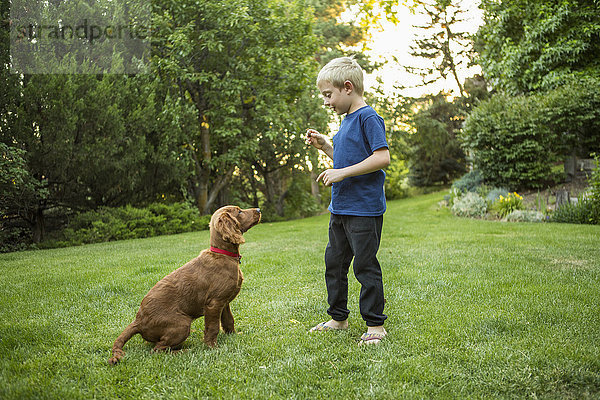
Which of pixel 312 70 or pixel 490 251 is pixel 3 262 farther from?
pixel 312 70

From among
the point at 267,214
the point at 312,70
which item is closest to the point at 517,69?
the point at 312,70

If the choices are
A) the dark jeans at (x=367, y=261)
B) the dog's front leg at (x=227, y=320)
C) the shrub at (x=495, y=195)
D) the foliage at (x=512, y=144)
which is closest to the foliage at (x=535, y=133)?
the foliage at (x=512, y=144)

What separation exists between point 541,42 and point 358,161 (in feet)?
49.3

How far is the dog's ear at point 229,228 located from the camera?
10.4ft

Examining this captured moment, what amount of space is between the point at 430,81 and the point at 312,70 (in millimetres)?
15334

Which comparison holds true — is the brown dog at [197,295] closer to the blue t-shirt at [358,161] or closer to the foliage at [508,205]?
the blue t-shirt at [358,161]

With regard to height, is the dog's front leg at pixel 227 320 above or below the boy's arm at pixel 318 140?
below

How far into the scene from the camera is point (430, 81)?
27.1 meters

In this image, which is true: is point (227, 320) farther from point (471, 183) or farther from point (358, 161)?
point (471, 183)

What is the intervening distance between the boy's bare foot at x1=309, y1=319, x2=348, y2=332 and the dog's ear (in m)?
0.97

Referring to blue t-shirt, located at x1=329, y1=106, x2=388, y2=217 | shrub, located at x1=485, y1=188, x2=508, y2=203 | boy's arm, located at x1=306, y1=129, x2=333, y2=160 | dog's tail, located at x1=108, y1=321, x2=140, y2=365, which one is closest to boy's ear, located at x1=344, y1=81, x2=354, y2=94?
blue t-shirt, located at x1=329, y1=106, x2=388, y2=217

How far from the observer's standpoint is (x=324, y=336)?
3324mm

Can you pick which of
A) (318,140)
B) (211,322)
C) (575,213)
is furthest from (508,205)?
(211,322)

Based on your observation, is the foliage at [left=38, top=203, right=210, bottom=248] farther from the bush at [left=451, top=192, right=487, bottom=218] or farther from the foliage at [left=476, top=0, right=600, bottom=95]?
the foliage at [left=476, top=0, right=600, bottom=95]
